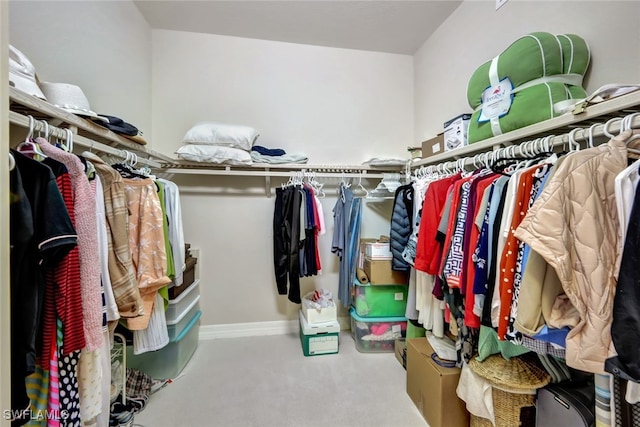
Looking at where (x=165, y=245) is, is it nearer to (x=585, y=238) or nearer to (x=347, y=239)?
(x=347, y=239)

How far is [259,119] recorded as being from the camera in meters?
2.49

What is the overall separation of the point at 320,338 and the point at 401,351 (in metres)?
0.67

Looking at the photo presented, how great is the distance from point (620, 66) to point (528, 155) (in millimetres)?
513

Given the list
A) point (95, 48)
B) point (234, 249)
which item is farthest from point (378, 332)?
point (95, 48)

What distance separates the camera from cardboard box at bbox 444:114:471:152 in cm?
164

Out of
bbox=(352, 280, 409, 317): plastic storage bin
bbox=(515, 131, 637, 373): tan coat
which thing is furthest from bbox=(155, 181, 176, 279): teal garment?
bbox=(515, 131, 637, 373): tan coat

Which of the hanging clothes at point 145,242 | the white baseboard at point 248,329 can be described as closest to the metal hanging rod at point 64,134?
the hanging clothes at point 145,242

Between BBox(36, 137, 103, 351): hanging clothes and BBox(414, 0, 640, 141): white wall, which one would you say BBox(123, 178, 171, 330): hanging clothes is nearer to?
BBox(36, 137, 103, 351): hanging clothes

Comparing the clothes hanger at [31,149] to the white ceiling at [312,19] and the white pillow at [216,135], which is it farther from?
the white ceiling at [312,19]

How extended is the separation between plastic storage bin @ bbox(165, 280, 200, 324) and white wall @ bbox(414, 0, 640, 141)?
2.60 meters

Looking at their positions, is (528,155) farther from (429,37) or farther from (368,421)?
(429,37)

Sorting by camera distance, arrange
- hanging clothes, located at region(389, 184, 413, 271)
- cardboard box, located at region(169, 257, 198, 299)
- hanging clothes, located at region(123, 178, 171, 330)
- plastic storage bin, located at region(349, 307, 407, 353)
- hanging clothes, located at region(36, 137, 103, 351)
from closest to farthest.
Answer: hanging clothes, located at region(36, 137, 103, 351)
hanging clothes, located at region(123, 178, 171, 330)
cardboard box, located at region(169, 257, 198, 299)
hanging clothes, located at region(389, 184, 413, 271)
plastic storage bin, located at region(349, 307, 407, 353)

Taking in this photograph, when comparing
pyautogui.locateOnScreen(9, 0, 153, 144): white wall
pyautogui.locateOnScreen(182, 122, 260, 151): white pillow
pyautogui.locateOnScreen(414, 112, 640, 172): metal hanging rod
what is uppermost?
pyautogui.locateOnScreen(9, 0, 153, 144): white wall

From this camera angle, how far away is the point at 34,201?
2.45 feet
